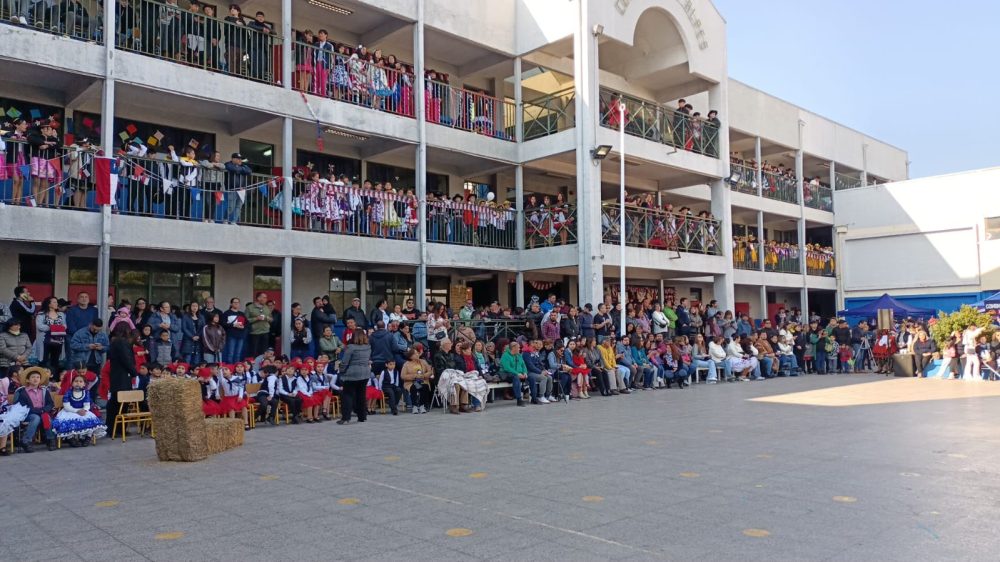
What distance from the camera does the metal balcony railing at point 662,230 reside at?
20.4m

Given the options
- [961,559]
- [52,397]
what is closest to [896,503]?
[961,559]

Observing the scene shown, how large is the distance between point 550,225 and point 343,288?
223 inches

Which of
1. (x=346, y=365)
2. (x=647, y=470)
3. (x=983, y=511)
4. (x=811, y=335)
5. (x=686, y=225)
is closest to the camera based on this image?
(x=983, y=511)

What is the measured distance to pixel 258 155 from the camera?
1786cm

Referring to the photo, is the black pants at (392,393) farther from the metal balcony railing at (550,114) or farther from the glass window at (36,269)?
the metal balcony railing at (550,114)

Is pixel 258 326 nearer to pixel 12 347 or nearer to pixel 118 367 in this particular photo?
pixel 118 367

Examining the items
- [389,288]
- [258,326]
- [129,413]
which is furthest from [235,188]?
[389,288]

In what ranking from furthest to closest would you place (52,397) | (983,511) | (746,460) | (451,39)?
1. (451,39)
2. (52,397)
3. (746,460)
4. (983,511)

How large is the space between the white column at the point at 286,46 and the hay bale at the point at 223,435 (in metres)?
8.92

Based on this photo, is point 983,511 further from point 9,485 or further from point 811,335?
point 811,335

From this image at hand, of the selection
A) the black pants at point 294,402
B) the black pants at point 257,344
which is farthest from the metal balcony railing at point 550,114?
the black pants at point 294,402

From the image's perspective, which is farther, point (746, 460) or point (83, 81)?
point (83, 81)

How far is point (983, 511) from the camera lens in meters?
5.77

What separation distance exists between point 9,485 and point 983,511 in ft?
28.6
